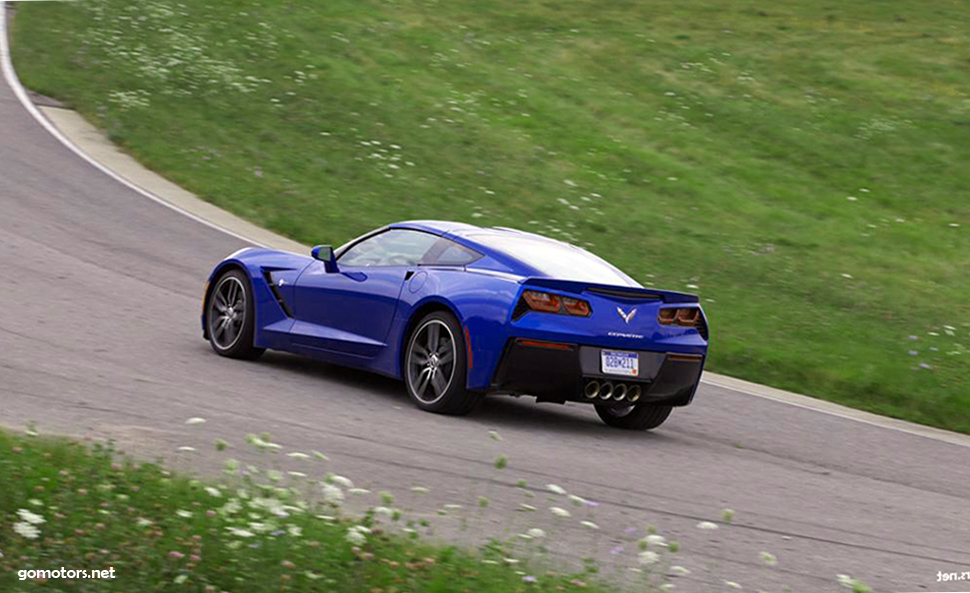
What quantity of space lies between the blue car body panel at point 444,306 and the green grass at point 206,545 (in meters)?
3.16

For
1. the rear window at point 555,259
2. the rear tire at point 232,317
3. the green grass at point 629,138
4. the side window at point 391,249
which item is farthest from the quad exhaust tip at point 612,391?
the green grass at point 629,138

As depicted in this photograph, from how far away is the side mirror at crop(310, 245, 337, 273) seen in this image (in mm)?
10391

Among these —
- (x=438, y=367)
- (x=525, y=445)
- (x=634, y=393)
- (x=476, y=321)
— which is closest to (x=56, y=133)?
(x=438, y=367)

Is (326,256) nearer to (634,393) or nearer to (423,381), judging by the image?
(423,381)

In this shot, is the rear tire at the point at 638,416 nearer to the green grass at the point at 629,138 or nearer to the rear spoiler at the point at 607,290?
the rear spoiler at the point at 607,290

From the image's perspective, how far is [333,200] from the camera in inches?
741

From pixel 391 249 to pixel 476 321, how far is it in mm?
1397

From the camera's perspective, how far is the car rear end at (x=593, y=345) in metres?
9.16

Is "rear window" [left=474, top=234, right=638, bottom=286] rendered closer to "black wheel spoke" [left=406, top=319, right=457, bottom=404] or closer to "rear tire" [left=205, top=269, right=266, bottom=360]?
"black wheel spoke" [left=406, top=319, right=457, bottom=404]

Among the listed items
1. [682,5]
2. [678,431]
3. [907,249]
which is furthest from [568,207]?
[682,5]

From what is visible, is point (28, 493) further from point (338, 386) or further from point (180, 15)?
point (180, 15)

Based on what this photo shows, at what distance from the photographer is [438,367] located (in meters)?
9.51

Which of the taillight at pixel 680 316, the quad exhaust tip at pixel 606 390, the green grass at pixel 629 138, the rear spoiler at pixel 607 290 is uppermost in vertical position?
the green grass at pixel 629 138

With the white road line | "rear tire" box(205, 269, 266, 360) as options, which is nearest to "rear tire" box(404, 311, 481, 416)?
"rear tire" box(205, 269, 266, 360)
